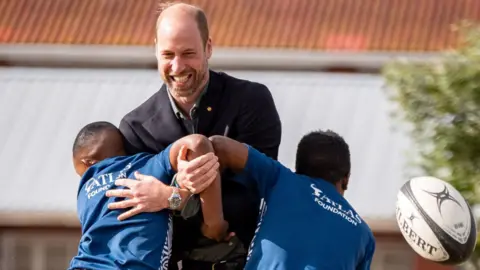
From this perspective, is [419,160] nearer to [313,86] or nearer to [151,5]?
[313,86]

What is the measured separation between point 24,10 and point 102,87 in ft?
12.2

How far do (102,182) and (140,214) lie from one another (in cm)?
26

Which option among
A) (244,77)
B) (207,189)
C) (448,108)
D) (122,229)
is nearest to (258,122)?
(207,189)

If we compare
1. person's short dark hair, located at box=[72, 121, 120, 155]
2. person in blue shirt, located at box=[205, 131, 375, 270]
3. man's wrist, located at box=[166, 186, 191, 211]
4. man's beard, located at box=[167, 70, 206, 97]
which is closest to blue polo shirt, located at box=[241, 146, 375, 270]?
person in blue shirt, located at box=[205, 131, 375, 270]

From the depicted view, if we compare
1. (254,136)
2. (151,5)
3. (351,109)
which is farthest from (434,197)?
(151,5)

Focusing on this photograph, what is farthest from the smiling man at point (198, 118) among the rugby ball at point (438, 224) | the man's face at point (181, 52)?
the rugby ball at point (438, 224)

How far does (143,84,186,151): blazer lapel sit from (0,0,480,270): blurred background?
6.22 metres

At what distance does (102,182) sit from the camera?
582cm

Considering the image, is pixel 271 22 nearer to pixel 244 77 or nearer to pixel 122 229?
pixel 244 77

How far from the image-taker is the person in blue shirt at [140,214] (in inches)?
219

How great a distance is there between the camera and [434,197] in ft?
21.2

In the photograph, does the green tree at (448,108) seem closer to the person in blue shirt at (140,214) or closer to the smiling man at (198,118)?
the smiling man at (198,118)

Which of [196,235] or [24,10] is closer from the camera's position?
[196,235]

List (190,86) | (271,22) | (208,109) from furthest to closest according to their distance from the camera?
(271,22) < (208,109) < (190,86)
